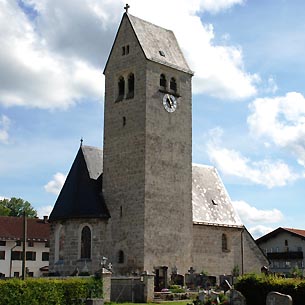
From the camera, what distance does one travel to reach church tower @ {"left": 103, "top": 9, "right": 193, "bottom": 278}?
43688 mm

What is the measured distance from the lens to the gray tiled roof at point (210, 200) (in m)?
49.6

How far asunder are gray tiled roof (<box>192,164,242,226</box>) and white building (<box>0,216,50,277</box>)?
2380 cm

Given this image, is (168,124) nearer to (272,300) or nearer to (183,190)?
(183,190)

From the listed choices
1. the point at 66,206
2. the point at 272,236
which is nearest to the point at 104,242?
the point at 66,206

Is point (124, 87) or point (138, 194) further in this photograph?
point (124, 87)

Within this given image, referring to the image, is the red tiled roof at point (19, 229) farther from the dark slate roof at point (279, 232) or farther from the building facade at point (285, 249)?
the building facade at point (285, 249)

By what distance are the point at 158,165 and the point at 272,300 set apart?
20.9 meters

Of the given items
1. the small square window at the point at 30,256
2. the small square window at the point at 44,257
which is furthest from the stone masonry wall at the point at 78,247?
the small square window at the point at 44,257

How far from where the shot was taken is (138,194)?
144ft

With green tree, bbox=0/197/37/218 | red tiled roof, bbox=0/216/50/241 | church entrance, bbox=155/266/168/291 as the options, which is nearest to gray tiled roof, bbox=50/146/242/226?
church entrance, bbox=155/266/168/291

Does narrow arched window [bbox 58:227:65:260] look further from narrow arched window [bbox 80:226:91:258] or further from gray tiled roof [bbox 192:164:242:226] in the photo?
gray tiled roof [bbox 192:164:242:226]

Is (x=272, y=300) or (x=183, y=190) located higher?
(x=183, y=190)

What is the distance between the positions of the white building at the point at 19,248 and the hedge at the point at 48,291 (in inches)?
1366

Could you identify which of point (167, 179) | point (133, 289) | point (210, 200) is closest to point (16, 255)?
point (210, 200)
